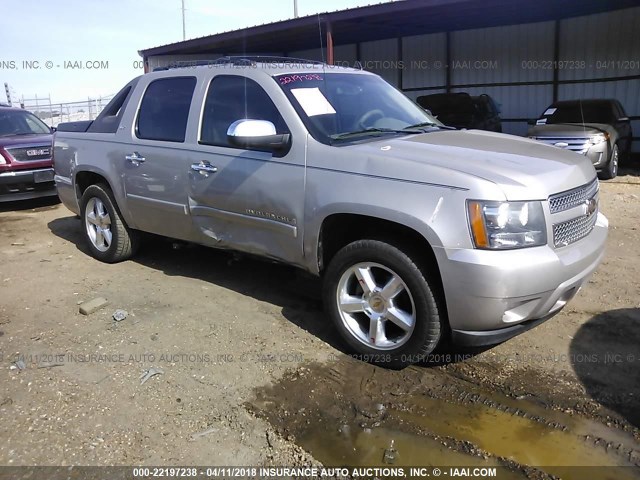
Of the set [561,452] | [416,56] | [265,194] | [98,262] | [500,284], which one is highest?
[416,56]

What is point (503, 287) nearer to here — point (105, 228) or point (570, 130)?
point (105, 228)

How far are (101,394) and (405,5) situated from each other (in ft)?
37.9

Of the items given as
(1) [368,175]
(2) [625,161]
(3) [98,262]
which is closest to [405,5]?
(2) [625,161]

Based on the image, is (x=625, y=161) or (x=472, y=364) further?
(x=625, y=161)

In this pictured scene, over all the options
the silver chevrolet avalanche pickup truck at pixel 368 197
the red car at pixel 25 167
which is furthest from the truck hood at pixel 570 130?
the red car at pixel 25 167

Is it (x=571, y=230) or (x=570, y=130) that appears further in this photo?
(x=570, y=130)

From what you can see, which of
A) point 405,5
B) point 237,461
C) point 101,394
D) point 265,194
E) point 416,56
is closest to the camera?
point 237,461

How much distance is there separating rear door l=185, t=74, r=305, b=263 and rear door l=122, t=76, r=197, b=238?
0.62ft

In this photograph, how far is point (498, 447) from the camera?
2855 millimetres

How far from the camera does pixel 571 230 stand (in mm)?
3375

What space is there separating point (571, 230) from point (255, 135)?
2.09 meters

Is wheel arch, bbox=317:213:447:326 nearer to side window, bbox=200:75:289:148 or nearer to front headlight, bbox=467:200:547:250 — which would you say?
front headlight, bbox=467:200:547:250

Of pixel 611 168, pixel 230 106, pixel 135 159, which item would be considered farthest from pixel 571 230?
→ pixel 611 168

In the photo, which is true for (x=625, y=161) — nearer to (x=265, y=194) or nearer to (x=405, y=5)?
(x=405, y=5)
